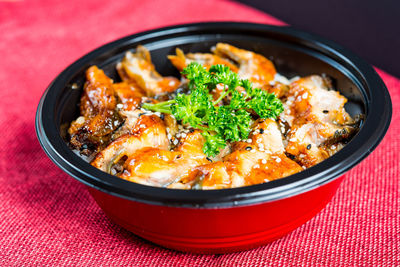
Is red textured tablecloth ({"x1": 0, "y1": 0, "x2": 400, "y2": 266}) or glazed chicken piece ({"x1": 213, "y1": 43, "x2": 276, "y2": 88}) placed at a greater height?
glazed chicken piece ({"x1": 213, "y1": 43, "x2": 276, "y2": 88})

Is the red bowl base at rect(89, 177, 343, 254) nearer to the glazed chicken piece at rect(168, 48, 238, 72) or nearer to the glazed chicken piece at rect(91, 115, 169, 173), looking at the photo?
the glazed chicken piece at rect(91, 115, 169, 173)

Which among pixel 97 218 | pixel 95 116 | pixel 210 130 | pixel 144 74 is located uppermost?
pixel 210 130

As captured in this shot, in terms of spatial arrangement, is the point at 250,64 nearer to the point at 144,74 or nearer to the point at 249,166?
the point at 144,74

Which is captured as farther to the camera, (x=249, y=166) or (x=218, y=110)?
(x=218, y=110)

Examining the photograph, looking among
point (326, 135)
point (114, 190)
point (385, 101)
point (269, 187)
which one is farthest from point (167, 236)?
point (385, 101)

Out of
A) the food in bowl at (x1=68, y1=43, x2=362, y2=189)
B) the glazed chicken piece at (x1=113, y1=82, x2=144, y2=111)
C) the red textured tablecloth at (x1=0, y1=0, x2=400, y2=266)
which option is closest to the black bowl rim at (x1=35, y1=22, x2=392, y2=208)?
the food in bowl at (x1=68, y1=43, x2=362, y2=189)

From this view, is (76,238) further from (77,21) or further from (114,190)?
(77,21)

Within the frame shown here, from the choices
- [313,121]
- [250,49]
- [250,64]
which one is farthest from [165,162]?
[250,49]
